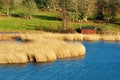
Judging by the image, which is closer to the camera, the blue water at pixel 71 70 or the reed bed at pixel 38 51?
the blue water at pixel 71 70

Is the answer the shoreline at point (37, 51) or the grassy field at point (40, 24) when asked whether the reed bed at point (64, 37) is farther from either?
the grassy field at point (40, 24)

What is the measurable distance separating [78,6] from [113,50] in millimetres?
53628

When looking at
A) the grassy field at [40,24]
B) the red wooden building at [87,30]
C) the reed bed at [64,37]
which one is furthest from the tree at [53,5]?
the reed bed at [64,37]

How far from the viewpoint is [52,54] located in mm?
60156

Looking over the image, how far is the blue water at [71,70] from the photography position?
49.6m

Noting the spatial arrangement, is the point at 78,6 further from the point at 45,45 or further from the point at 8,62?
the point at 8,62

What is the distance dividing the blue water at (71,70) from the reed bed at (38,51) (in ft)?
4.18

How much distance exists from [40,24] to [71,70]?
188ft

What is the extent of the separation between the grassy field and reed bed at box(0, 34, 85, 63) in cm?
3970

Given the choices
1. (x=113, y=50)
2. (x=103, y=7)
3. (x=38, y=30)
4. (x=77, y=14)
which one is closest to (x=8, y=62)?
(x=113, y=50)

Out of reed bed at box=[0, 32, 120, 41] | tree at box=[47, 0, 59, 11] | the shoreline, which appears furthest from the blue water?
tree at box=[47, 0, 59, 11]

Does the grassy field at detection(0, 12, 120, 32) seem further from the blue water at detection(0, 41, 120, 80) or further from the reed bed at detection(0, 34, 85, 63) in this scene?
the blue water at detection(0, 41, 120, 80)

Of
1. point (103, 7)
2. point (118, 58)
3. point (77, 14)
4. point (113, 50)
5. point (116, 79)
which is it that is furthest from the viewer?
point (103, 7)

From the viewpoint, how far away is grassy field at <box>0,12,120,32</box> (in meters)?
106
